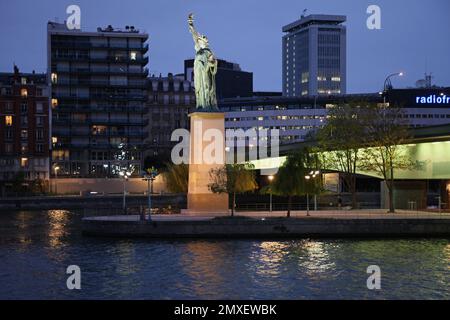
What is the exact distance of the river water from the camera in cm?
3641

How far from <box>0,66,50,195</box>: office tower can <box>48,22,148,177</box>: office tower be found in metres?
11.0

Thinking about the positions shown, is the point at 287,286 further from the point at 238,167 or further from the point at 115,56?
the point at 115,56

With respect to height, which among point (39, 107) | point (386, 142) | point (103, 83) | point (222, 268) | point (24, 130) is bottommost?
point (222, 268)

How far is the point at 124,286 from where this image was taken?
37969 millimetres

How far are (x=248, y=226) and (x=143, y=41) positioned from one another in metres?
93.8

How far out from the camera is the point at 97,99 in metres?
142

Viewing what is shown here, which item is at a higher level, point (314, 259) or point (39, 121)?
point (39, 121)

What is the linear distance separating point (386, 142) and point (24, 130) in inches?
2762

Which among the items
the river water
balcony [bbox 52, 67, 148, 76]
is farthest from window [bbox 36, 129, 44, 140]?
the river water

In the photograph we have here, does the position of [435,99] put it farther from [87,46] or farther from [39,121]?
[39,121]

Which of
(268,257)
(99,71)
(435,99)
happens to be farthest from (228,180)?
(435,99)

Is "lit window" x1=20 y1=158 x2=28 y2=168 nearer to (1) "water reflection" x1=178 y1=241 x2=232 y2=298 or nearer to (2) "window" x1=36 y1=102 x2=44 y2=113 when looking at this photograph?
(2) "window" x1=36 y1=102 x2=44 y2=113

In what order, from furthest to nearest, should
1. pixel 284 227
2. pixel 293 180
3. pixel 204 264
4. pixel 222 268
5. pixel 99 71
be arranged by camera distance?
pixel 99 71
pixel 293 180
pixel 284 227
pixel 204 264
pixel 222 268
